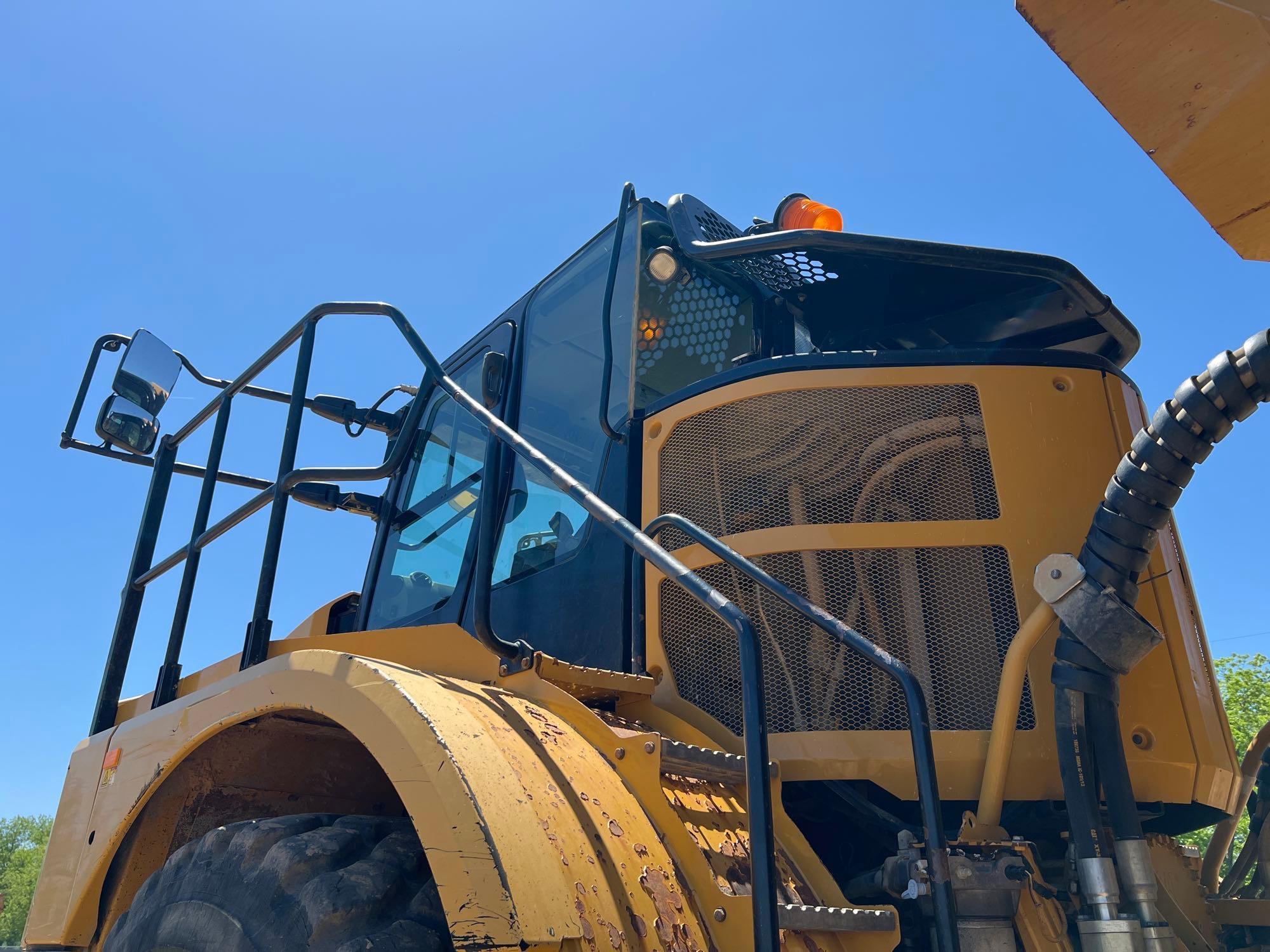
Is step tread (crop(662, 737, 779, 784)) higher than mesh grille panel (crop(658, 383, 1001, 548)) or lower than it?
lower

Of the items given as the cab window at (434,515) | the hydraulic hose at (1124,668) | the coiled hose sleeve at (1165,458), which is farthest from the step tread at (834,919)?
the cab window at (434,515)

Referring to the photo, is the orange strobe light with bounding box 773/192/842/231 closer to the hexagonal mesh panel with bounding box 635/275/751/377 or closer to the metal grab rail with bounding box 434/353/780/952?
the hexagonal mesh panel with bounding box 635/275/751/377

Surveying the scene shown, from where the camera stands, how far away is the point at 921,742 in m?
1.98

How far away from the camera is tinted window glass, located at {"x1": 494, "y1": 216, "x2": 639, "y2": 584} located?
327 cm

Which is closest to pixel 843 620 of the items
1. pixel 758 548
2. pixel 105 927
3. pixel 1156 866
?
pixel 758 548

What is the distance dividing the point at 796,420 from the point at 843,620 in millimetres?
572

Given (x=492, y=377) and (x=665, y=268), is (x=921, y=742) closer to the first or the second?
(x=492, y=377)

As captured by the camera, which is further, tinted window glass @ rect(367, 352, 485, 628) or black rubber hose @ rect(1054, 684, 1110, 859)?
tinted window glass @ rect(367, 352, 485, 628)

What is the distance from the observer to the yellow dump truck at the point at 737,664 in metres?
1.92

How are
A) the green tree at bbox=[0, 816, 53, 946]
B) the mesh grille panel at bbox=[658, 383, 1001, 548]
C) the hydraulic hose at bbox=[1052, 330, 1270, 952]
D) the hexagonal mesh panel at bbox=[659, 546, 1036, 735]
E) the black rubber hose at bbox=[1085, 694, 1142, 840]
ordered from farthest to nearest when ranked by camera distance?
the green tree at bbox=[0, 816, 53, 946] < the mesh grille panel at bbox=[658, 383, 1001, 548] < the hexagonal mesh panel at bbox=[659, 546, 1036, 735] < the black rubber hose at bbox=[1085, 694, 1142, 840] < the hydraulic hose at bbox=[1052, 330, 1270, 952]

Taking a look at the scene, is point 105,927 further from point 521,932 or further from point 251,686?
point 521,932

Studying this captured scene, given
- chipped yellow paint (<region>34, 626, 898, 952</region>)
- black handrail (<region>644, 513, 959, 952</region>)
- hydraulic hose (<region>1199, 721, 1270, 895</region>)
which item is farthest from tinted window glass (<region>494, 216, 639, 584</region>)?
hydraulic hose (<region>1199, 721, 1270, 895</region>)

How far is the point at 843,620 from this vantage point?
2578 millimetres

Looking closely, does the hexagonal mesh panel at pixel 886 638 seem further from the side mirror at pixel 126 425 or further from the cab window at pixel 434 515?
the side mirror at pixel 126 425
